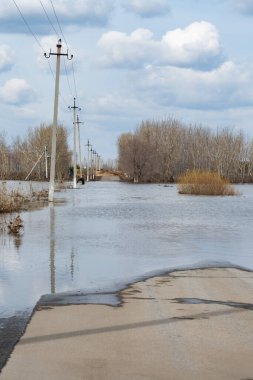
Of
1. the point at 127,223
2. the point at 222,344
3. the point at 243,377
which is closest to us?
the point at 243,377

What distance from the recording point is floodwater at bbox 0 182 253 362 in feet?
30.5

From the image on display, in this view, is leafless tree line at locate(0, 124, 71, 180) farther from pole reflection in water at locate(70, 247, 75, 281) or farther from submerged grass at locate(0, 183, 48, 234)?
pole reflection in water at locate(70, 247, 75, 281)

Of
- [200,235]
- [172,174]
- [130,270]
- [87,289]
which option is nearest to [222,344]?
[87,289]

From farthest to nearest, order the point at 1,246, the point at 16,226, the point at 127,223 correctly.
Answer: the point at 127,223 → the point at 16,226 → the point at 1,246

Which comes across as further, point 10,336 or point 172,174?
point 172,174

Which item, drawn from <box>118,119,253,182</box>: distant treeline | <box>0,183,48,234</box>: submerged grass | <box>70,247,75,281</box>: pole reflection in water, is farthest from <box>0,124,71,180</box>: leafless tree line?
<box>70,247,75,281</box>: pole reflection in water

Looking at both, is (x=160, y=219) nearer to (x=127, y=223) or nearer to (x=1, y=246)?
(x=127, y=223)

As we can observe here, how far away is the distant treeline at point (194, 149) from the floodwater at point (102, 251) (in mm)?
89129

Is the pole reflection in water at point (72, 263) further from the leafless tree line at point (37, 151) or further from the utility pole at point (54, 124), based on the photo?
the leafless tree line at point (37, 151)

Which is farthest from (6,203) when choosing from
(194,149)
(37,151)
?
(194,149)

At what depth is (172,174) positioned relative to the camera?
374 ft

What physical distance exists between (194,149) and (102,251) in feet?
353

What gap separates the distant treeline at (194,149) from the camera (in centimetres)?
11475

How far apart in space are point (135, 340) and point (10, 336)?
126cm
